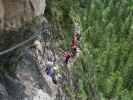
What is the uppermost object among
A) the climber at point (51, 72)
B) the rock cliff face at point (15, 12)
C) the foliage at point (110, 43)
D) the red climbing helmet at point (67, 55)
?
the rock cliff face at point (15, 12)

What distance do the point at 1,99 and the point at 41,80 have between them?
19.8 inches

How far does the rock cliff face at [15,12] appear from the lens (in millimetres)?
2625

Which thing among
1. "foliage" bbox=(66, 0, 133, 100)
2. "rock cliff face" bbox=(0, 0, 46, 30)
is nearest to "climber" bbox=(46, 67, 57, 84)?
"rock cliff face" bbox=(0, 0, 46, 30)

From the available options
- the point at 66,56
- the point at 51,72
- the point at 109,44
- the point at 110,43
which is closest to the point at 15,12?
the point at 51,72

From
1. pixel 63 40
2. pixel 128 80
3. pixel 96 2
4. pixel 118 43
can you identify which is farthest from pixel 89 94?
pixel 96 2

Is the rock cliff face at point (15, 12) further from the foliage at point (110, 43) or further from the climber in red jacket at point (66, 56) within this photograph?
the foliage at point (110, 43)

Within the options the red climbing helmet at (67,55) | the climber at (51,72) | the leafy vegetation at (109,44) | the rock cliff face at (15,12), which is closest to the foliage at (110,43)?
the leafy vegetation at (109,44)

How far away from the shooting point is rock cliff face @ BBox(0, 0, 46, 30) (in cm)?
262

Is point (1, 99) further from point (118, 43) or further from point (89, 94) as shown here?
point (118, 43)

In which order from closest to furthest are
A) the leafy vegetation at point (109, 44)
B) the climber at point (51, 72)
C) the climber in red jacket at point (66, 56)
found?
the climber at point (51, 72) < the climber in red jacket at point (66, 56) < the leafy vegetation at point (109, 44)

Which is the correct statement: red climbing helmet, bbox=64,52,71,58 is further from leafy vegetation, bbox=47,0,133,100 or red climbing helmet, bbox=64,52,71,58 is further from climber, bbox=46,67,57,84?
leafy vegetation, bbox=47,0,133,100

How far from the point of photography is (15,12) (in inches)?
106

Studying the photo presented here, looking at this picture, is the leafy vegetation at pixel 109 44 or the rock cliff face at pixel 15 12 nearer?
the rock cliff face at pixel 15 12

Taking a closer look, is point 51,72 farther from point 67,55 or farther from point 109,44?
point 109,44
